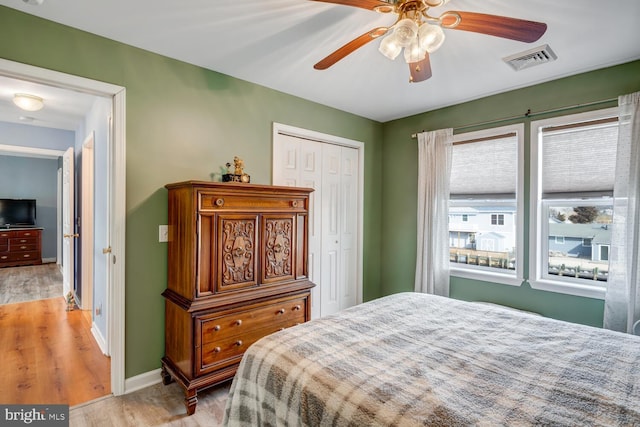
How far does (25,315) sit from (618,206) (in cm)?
607

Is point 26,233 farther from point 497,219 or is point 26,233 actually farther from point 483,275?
point 497,219

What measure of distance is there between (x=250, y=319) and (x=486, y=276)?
2.36 m

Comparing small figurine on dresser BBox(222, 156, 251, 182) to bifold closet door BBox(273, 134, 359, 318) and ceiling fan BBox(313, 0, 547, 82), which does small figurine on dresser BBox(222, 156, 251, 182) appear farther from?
ceiling fan BBox(313, 0, 547, 82)

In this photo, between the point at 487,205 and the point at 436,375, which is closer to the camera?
the point at 436,375

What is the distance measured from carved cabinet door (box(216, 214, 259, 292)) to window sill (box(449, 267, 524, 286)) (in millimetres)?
2216

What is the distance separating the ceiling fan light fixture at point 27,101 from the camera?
317 cm

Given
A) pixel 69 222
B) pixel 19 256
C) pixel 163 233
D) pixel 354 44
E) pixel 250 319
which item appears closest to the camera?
pixel 354 44

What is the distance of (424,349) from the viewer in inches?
56.1

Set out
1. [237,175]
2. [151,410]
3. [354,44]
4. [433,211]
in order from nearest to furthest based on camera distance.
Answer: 1. [354,44]
2. [151,410]
3. [237,175]
4. [433,211]

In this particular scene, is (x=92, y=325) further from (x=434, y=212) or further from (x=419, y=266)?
(x=434, y=212)

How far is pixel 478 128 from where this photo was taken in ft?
10.7

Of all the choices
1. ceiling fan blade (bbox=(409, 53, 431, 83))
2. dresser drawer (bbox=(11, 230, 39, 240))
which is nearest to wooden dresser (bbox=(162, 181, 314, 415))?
ceiling fan blade (bbox=(409, 53, 431, 83))

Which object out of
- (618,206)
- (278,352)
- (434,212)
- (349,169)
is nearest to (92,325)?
(278,352)
